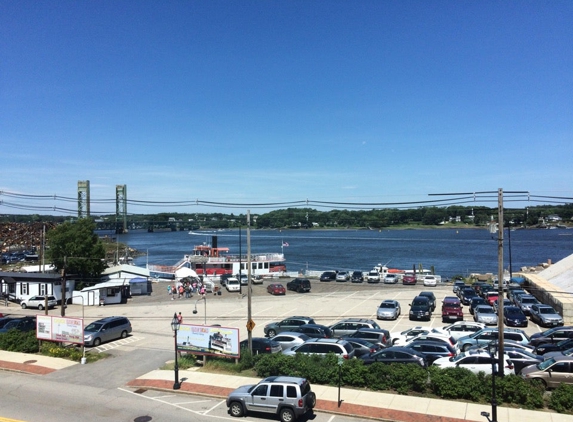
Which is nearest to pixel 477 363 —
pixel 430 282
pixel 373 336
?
pixel 373 336

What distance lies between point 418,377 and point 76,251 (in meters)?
42.5

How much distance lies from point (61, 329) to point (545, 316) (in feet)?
100

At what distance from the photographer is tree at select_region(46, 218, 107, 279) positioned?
161ft

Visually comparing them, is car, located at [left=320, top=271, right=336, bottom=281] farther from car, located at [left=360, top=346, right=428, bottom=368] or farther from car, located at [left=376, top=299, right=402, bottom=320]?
car, located at [left=360, top=346, right=428, bottom=368]

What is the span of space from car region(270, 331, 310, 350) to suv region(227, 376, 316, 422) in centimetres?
843

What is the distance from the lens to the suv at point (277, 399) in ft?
48.2

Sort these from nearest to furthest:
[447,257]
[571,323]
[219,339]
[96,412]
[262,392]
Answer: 1. [262,392]
2. [96,412]
3. [219,339]
4. [571,323]
5. [447,257]

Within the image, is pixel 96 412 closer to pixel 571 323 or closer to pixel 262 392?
pixel 262 392

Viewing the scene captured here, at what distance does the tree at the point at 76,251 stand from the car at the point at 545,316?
42362 millimetres

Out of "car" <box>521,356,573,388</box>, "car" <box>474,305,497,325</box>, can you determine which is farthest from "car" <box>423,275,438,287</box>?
"car" <box>521,356,573,388</box>

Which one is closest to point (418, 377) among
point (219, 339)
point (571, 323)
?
point (219, 339)

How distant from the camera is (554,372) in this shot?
1703 centimetres

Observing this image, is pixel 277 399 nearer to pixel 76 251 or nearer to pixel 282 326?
pixel 282 326

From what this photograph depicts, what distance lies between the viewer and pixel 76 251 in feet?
162
